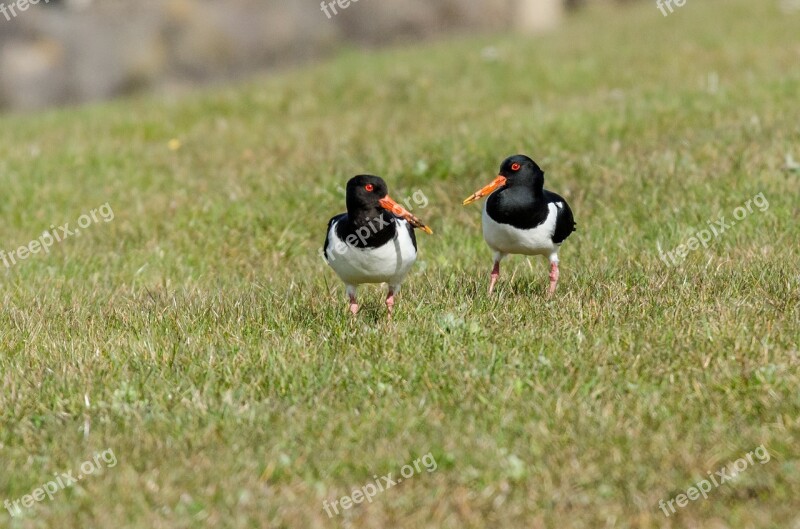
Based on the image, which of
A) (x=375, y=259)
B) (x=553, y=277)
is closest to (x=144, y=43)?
(x=553, y=277)

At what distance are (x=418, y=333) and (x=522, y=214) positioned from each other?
139 centimetres

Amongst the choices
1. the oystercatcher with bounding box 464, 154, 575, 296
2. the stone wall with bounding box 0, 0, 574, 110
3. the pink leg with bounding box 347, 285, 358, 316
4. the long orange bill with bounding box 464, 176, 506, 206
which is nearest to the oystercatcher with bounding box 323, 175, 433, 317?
the pink leg with bounding box 347, 285, 358, 316

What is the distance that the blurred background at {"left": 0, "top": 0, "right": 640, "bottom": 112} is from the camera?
18094 millimetres

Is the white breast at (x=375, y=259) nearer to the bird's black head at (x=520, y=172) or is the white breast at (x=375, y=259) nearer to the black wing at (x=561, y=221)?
the bird's black head at (x=520, y=172)

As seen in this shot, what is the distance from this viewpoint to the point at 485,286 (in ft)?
25.6

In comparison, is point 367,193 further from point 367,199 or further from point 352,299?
point 352,299

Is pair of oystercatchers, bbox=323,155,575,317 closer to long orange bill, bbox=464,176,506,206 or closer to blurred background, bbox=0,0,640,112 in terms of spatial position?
long orange bill, bbox=464,176,506,206

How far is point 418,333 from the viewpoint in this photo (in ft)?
21.3

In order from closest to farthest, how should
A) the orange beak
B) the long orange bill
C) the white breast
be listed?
the orange beak, the white breast, the long orange bill

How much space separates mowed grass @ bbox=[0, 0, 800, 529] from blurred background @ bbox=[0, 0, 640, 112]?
5.33 m

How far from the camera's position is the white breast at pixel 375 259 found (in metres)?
6.77

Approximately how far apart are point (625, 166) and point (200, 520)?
6.93m

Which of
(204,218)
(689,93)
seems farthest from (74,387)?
(689,93)

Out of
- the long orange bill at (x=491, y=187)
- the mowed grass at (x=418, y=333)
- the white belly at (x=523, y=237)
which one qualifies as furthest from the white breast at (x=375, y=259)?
the white belly at (x=523, y=237)
